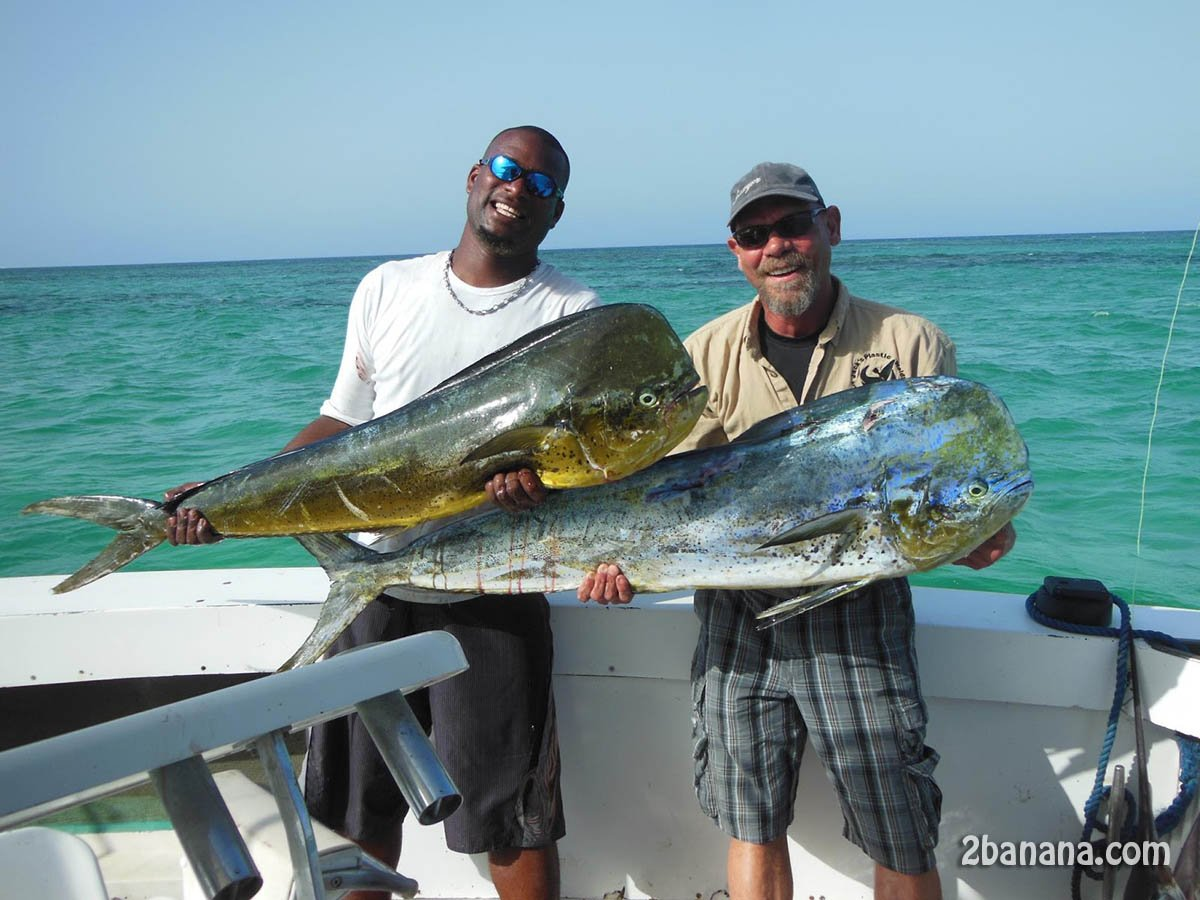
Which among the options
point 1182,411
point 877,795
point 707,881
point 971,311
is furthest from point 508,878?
point 971,311

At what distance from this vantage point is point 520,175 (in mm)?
2500

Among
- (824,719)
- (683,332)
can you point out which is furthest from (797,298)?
(683,332)

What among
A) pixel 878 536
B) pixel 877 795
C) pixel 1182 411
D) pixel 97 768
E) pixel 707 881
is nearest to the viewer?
pixel 97 768

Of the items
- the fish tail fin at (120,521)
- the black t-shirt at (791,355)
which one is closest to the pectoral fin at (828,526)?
the black t-shirt at (791,355)

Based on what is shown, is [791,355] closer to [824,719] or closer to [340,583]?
A: [824,719]

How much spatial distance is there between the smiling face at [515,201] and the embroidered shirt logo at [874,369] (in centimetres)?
92

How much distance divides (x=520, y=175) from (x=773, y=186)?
2.16ft

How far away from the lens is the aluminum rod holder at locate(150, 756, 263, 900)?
1027mm

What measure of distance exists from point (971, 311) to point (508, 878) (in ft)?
84.2

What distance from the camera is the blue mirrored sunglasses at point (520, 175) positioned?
250 centimetres

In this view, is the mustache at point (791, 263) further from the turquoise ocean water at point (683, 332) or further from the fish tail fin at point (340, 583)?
the turquoise ocean water at point (683, 332)

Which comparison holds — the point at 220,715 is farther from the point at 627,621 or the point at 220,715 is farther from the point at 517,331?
the point at 627,621

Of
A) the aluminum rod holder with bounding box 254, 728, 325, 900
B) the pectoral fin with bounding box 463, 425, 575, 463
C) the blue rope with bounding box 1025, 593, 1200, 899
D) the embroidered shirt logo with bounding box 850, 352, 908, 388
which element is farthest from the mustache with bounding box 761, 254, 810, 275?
the aluminum rod holder with bounding box 254, 728, 325, 900

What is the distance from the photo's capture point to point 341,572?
87.0 inches
